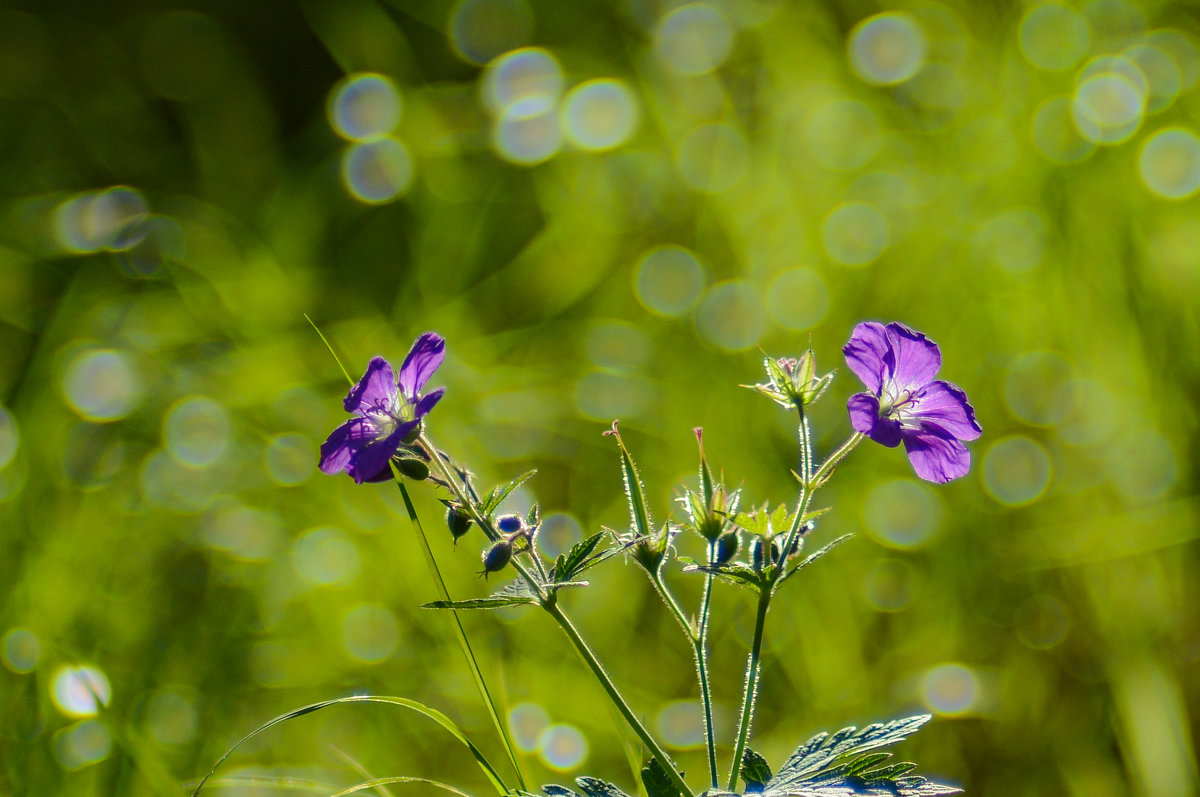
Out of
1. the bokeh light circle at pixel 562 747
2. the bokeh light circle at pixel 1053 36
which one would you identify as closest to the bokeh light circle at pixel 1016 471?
the bokeh light circle at pixel 562 747

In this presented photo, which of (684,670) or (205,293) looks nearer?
(684,670)

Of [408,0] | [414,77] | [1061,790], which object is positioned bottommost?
[1061,790]

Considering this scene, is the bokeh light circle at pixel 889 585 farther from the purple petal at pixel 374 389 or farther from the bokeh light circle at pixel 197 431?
the bokeh light circle at pixel 197 431

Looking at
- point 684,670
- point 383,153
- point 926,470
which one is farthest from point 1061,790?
point 383,153

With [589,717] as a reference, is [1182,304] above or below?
above

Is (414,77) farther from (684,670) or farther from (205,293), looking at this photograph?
(684,670)

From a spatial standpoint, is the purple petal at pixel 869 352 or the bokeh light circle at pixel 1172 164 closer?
the purple petal at pixel 869 352

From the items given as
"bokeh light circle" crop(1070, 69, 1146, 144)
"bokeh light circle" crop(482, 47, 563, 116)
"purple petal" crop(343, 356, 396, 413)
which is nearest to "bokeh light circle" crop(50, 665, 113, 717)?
"purple petal" crop(343, 356, 396, 413)

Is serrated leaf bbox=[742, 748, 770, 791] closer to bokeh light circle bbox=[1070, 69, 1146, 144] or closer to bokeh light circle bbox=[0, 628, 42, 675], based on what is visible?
bokeh light circle bbox=[0, 628, 42, 675]

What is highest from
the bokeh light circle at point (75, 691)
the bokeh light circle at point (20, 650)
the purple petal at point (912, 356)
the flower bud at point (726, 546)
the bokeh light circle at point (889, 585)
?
Result: the bokeh light circle at point (889, 585)
